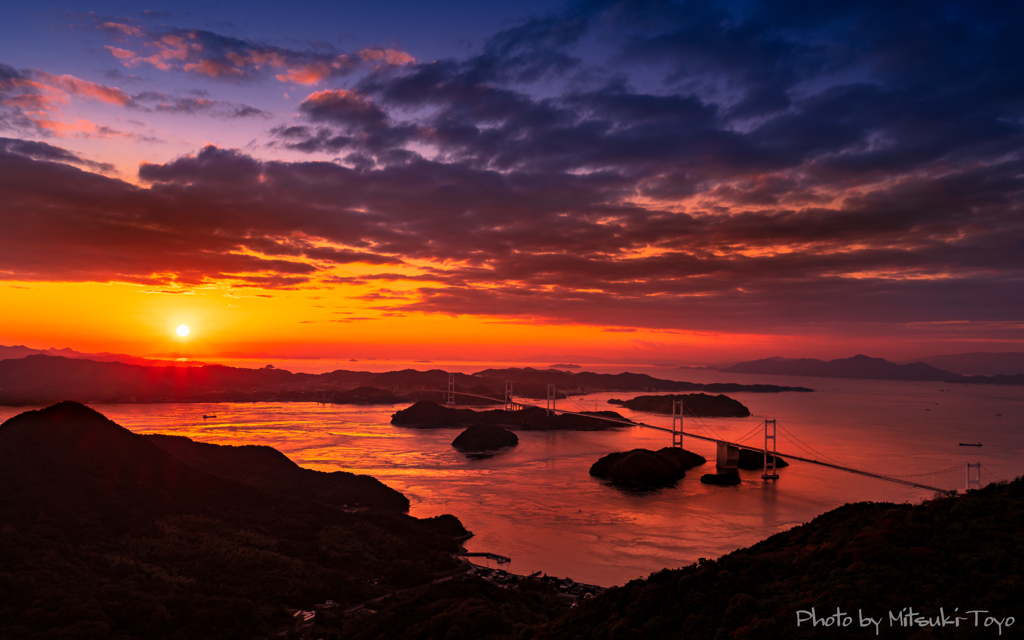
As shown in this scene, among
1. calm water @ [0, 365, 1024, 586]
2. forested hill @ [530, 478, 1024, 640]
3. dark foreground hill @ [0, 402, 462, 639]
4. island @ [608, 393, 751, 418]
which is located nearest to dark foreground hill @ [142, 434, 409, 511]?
calm water @ [0, 365, 1024, 586]

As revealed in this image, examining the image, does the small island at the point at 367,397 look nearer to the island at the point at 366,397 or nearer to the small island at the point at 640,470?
the island at the point at 366,397

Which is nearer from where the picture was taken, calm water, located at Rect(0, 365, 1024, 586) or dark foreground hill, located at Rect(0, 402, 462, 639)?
dark foreground hill, located at Rect(0, 402, 462, 639)

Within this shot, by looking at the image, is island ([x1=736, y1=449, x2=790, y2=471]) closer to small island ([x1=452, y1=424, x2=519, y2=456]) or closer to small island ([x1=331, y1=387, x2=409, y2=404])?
small island ([x1=452, y1=424, x2=519, y2=456])

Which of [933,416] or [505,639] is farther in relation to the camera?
[933,416]

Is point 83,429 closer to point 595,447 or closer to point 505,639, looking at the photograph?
point 505,639

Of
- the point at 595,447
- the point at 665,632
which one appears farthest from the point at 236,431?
the point at 665,632

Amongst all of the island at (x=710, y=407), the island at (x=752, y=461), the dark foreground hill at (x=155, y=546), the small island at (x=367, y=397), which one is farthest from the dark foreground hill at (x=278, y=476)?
the small island at (x=367, y=397)
